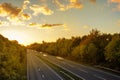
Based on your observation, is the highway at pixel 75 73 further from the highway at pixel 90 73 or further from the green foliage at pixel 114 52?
the green foliage at pixel 114 52

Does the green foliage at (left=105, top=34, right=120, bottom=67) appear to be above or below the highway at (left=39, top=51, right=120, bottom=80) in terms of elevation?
above

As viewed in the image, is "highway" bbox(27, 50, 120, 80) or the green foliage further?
the green foliage

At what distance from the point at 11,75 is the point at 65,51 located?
261 ft

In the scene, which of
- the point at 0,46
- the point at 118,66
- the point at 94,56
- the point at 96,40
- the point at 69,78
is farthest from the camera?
the point at 96,40

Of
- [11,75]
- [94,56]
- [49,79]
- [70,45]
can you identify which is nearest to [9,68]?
[11,75]

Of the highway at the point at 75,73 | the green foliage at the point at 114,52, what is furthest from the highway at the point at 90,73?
the green foliage at the point at 114,52

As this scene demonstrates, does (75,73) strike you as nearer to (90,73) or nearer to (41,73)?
(90,73)

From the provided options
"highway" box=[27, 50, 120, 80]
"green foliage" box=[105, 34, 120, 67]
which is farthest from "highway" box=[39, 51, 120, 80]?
"green foliage" box=[105, 34, 120, 67]

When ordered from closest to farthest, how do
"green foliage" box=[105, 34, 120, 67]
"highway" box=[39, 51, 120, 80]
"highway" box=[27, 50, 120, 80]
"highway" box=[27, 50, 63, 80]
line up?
"highway" box=[39, 51, 120, 80], "highway" box=[27, 50, 120, 80], "highway" box=[27, 50, 63, 80], "green foliage" box=[105, 34, 120, 67]

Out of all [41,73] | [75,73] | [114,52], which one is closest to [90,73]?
A: [75,73]

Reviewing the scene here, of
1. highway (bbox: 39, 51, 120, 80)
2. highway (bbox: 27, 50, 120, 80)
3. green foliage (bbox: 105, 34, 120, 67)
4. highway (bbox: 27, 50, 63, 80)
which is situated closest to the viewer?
highway (bbox: 39, 51, 120, 80)

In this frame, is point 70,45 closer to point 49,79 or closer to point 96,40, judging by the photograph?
point 96,40

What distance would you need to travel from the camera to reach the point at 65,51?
373 feet

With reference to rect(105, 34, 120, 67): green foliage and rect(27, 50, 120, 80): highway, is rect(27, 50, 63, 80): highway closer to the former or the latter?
rect(27, 50, 120, 80): highway
